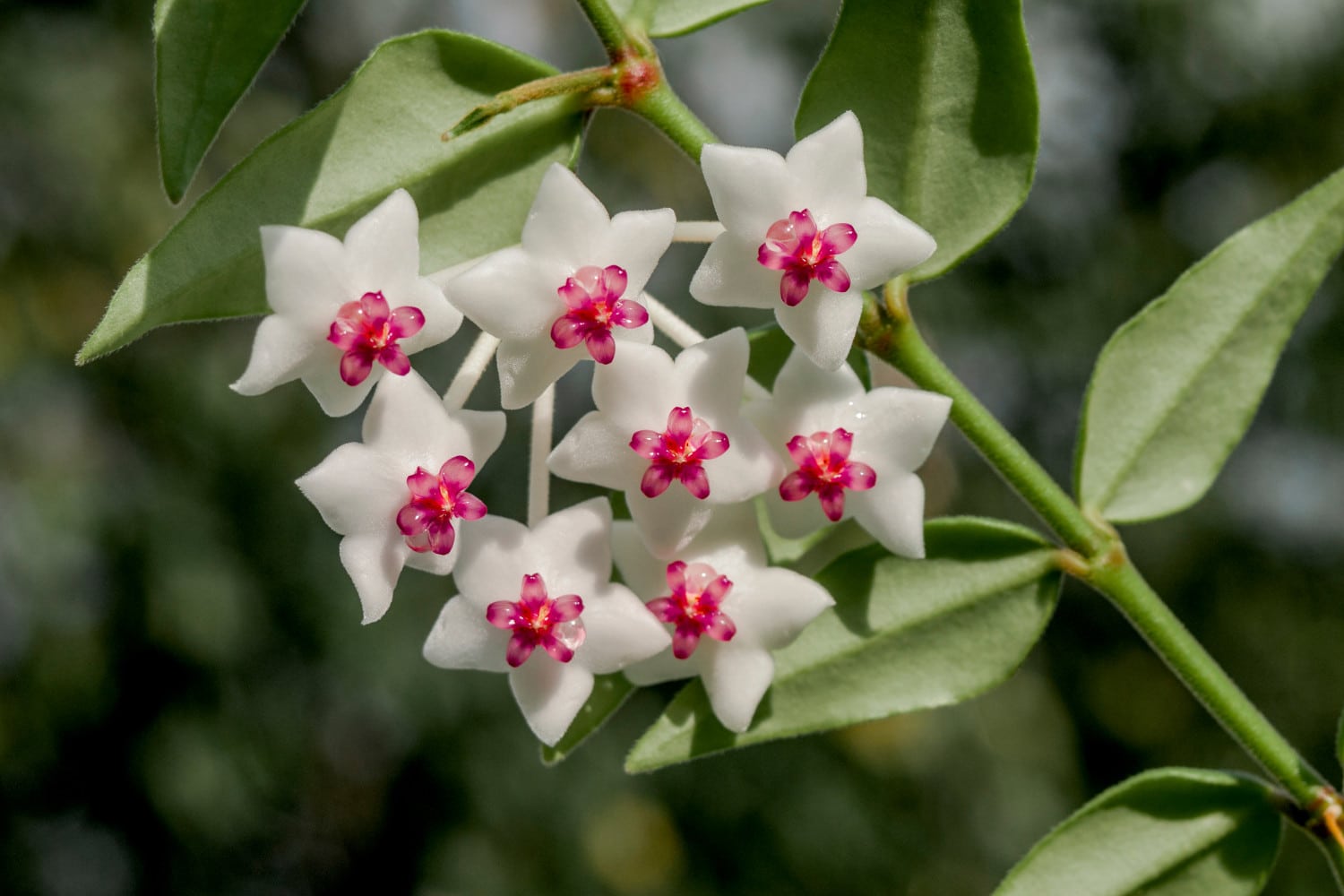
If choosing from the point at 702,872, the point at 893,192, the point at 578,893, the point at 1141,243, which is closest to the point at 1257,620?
the point at 1141,243

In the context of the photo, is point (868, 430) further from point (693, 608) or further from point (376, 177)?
point (376, 177)

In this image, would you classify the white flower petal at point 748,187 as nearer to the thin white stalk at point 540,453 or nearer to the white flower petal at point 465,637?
the thin white stalk at point 540,453

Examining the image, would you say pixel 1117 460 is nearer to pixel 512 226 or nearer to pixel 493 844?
pixel 512 226

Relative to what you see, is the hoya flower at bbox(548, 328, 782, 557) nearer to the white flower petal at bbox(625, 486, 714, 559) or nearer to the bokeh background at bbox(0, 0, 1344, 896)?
the white flower petal at bbox(625, 486, 714, 559)

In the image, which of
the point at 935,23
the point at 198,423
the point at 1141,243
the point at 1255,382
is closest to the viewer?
the point at 935,23

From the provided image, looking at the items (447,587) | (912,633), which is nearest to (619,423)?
(912,633)

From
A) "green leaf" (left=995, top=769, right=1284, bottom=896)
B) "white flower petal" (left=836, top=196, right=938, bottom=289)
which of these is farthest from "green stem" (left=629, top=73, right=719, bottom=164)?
"green leaf" (left=995, top=769, right=1284, bottom=896)

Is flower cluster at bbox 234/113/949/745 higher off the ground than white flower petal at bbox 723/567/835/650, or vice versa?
flower cluster at bbox 234/113/949/745

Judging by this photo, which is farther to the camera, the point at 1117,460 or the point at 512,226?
the point at 1117,460
